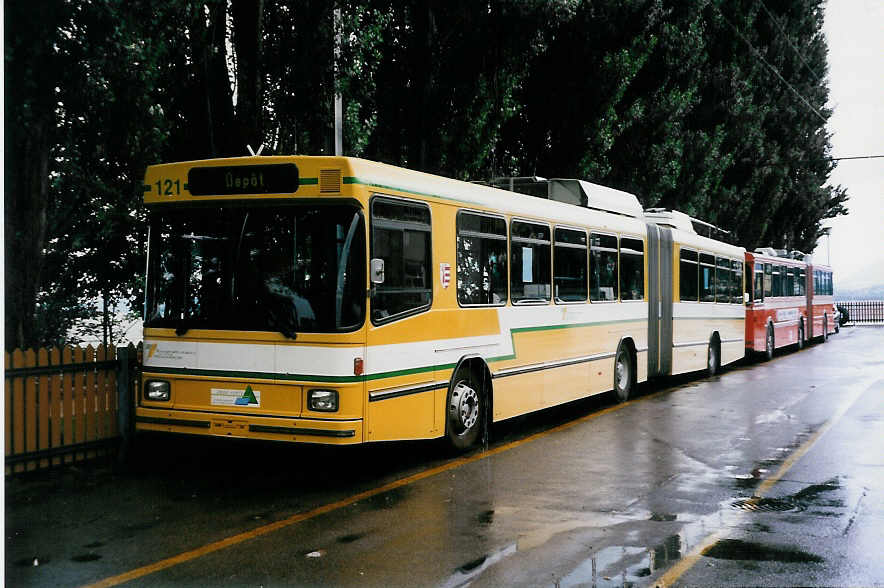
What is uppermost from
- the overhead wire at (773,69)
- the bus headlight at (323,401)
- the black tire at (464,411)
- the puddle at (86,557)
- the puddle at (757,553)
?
the overhead wire at (773,69)

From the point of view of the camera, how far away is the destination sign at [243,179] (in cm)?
850

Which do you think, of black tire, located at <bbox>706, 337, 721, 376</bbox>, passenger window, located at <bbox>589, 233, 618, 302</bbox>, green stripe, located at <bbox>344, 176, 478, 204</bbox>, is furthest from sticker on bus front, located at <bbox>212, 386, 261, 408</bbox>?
black tire, located at <bbox>706, 337, 721, 376</bbox>

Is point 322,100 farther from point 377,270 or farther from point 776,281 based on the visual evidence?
point 776,281

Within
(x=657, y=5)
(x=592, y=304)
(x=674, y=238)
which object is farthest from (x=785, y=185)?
(x=592, y=304)

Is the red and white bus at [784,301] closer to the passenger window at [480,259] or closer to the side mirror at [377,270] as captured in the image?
the passenger window at [480,259]

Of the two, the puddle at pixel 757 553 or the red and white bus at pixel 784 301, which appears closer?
the puddle at pixel 757 553

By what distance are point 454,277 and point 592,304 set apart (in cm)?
437

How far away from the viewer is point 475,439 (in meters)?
10.5

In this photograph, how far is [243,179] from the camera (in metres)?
8.68

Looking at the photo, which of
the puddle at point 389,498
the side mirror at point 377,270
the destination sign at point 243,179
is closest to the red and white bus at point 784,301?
the puddle at point 389,498

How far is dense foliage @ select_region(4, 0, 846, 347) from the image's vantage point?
33.3 feet

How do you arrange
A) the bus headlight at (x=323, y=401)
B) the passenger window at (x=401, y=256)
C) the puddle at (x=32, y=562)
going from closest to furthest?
the puddle at (x=32, y=562)
the bus headlight at (x=323, y=401)
the passenger window at (x=401, y=256)

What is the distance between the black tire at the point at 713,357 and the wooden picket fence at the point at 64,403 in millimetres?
12994

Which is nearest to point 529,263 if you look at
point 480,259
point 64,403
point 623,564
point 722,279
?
point 480,259
